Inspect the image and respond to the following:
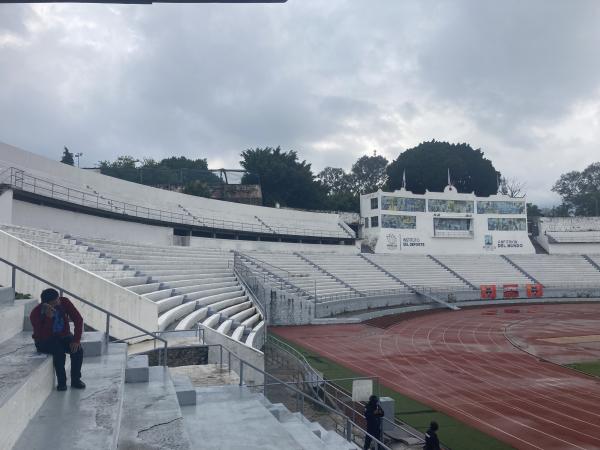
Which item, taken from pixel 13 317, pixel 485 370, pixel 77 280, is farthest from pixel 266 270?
pixel 13 317

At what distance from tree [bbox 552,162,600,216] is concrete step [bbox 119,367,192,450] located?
272 feet

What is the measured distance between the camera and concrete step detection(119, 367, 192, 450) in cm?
382

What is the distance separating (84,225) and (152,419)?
19.7m

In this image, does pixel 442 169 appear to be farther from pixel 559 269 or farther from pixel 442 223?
pixel 559 269

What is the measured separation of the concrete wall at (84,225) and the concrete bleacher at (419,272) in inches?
710

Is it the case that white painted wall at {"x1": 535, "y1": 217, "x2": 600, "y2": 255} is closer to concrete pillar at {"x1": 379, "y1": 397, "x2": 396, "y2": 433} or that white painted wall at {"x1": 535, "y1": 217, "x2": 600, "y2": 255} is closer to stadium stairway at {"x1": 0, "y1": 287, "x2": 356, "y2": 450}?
concrete pillar at {"x1": 379, "y1": 397, "x2": 396, "y2": 433}

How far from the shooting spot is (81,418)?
3834 millimetres

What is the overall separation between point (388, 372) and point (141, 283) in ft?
27.5

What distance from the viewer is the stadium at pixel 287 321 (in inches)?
203

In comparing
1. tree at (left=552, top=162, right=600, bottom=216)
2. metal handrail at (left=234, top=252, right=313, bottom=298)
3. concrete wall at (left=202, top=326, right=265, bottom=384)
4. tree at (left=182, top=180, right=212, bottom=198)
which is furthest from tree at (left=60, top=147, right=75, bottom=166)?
tree at (left=552, top=162, right=600, bottom=216)

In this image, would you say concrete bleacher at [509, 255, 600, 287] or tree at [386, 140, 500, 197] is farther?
tree at [386, 140, 500, 197]

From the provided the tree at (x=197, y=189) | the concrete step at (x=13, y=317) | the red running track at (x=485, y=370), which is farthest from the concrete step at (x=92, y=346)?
the tree at (x=197, y=189)

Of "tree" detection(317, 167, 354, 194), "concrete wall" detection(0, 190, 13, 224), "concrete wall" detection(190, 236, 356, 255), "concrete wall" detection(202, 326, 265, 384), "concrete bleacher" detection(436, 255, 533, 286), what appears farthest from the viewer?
"tree" detection(317, 167, 354, 194)

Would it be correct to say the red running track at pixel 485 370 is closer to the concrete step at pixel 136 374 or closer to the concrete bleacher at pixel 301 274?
the concrete bleacher at pixel 301 274
